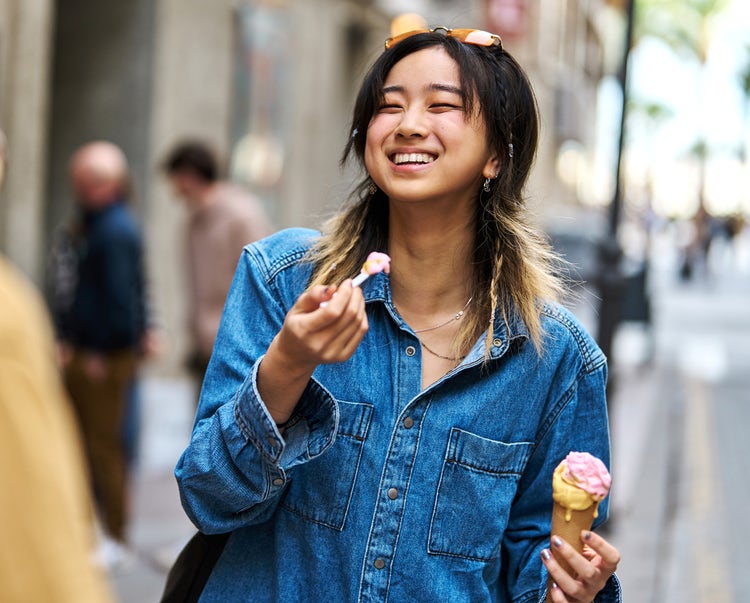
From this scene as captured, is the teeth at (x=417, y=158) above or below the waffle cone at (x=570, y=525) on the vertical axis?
above

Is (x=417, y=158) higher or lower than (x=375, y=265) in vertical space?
higher

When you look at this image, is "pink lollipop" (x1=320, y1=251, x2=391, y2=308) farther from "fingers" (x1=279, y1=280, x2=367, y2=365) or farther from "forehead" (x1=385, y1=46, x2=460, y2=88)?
"forehead" (x1=385, y1=46, x2=460, y2=88)

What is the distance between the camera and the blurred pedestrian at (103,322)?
6289 mm

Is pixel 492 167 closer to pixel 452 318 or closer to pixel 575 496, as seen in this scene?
pixel 452 318

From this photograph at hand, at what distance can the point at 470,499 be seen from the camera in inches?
87.4

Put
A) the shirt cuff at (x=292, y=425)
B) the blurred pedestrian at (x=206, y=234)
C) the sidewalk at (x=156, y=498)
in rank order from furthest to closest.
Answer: the blurred pedestrian at (x=206, y=234) < the sidewalk at (x=156, y=498) < the shirt cuff at (x=292, y=425)

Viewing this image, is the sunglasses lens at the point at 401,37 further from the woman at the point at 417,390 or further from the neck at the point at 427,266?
the neck at the point at 427,266

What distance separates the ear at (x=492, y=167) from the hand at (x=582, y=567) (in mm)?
688

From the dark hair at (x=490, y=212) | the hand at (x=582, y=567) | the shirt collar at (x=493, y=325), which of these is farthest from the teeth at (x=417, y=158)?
the hand at (x=582, y=567)

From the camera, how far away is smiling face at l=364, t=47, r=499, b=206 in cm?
227

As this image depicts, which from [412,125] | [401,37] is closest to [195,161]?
[401,37]

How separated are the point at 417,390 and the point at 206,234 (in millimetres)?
4559

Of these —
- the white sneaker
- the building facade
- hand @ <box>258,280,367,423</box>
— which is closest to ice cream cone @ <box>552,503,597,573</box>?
hand @ <box>258,280,367,423</box>

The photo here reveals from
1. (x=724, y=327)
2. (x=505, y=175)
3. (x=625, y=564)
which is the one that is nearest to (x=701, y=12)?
(x=724, y=327)
